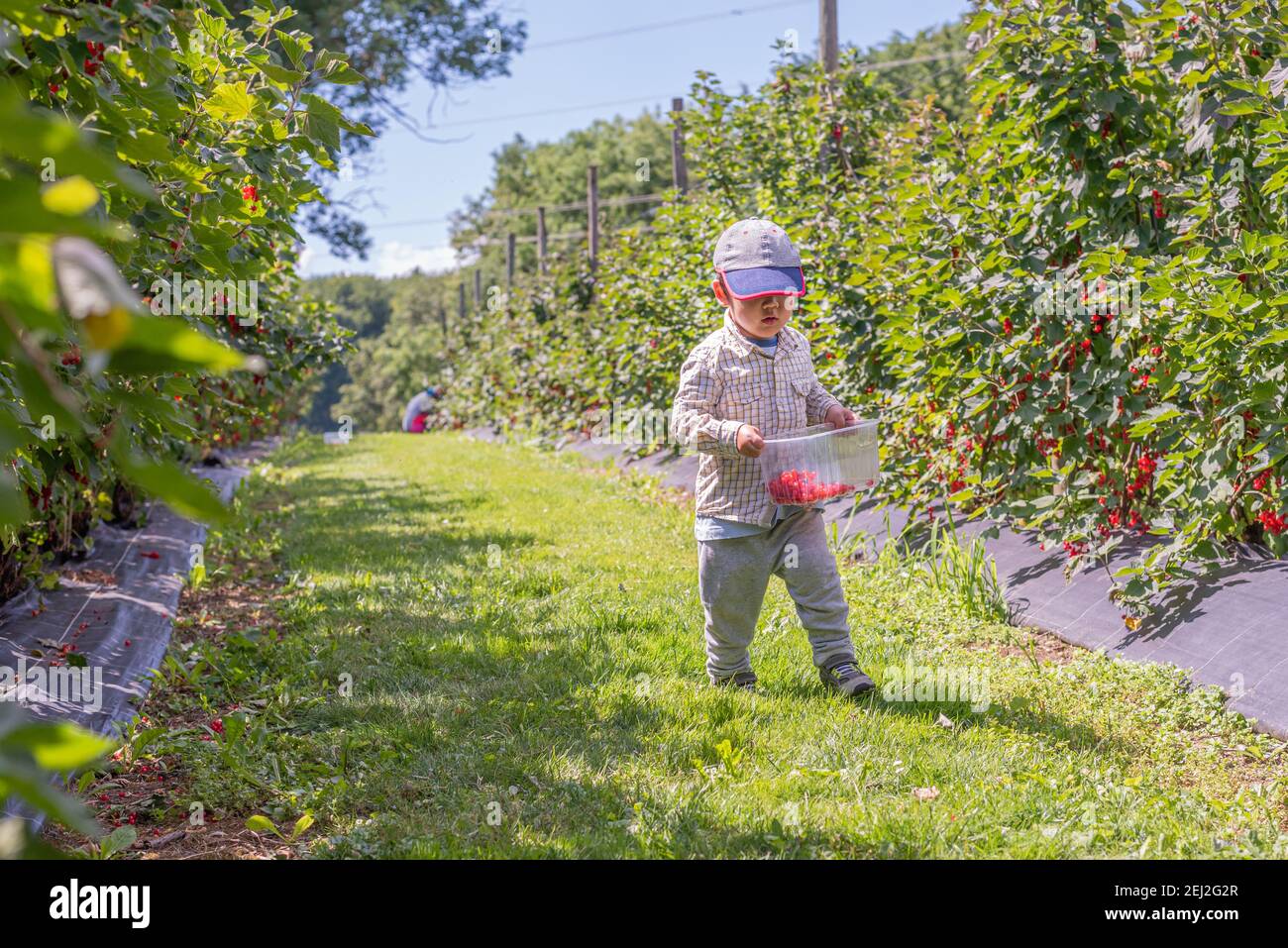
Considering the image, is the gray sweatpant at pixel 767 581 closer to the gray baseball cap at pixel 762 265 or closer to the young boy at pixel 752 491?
the young boy at pixel 752 491

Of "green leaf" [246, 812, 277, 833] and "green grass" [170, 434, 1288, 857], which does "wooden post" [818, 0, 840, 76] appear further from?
"green leaf" [246, 812, 277, 833]

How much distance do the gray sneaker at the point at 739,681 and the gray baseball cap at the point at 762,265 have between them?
4.26 ft

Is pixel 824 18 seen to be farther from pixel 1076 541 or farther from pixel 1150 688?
pixel 1150 688

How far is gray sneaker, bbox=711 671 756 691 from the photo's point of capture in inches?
148

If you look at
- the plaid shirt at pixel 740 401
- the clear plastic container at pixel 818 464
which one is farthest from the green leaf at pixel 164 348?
the plaid shirt at pixel 740 401

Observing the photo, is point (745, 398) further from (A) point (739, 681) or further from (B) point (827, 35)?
(B) point (827, 35)

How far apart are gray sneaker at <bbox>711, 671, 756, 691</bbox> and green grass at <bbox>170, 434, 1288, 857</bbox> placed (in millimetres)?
59

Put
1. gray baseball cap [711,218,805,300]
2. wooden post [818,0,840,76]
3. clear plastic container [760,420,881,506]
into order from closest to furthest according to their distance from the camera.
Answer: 1. clear plastic container [760,420,881,506]
2. gray baseball cap [711,218,805,300]
3. wooden post [818,0,840,76]

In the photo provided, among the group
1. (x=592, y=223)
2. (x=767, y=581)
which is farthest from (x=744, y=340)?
(x=592, y=223)

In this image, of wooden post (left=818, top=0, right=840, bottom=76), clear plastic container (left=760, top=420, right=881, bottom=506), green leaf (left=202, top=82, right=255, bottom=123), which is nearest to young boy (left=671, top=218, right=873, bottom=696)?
clear plastic container (left=760, top=420, right=881, bottom=506)

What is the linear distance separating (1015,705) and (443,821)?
1.90m

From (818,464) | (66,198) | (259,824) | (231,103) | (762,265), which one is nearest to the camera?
(66,198)

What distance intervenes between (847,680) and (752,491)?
703 millimetres

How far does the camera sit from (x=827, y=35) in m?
9.52
